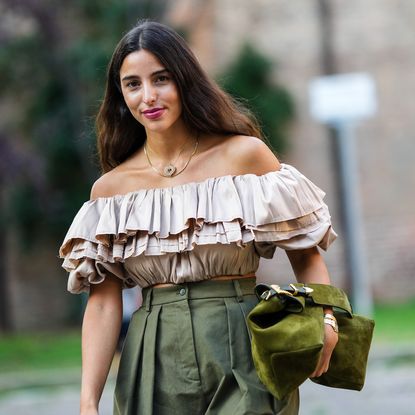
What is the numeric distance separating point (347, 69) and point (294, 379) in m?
16.4

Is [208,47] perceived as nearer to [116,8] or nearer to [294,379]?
[116,8]

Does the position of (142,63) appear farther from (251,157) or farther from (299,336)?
(299,336)

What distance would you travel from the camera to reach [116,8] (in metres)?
19.2

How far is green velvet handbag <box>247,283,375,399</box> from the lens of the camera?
335 cm

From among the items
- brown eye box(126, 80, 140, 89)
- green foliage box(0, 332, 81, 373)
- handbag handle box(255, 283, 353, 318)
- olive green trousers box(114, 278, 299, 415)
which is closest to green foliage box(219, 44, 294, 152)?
green foliage box(0, 332, 81, 373)

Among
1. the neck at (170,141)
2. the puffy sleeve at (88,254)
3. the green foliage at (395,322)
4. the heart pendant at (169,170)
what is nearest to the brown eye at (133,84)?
the neck at (170,141)

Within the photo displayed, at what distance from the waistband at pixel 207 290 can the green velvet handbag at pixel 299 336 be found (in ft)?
A: 0.63

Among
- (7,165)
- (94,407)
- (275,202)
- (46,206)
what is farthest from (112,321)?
(46,206)

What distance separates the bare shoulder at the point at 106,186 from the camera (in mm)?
3904

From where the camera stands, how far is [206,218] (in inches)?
144

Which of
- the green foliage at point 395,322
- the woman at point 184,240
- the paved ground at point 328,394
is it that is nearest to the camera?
the woman at point 184,240

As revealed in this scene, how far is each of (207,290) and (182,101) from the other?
0.61 meters

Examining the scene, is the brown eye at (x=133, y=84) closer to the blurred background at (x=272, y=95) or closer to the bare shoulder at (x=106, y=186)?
the bare shoulder at (x=106, y=186)

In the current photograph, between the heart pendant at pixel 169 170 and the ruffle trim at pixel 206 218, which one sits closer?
the ruffle trim at pixel 206 218
